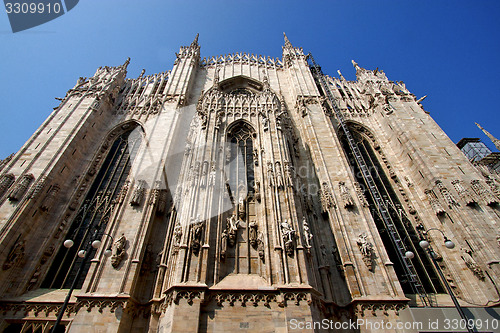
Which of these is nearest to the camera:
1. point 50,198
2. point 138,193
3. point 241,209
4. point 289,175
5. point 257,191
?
point 241,209

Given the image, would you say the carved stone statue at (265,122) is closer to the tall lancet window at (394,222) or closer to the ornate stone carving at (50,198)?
the tall lancet window at (394,222)

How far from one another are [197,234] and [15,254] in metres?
8.31

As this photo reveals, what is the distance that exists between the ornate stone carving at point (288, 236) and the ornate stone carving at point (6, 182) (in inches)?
532

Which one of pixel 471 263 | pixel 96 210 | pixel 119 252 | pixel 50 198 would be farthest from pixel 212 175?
pixel 471 263

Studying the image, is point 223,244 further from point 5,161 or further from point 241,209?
point 5,161

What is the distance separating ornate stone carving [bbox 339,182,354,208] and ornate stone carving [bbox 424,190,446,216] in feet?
16.2

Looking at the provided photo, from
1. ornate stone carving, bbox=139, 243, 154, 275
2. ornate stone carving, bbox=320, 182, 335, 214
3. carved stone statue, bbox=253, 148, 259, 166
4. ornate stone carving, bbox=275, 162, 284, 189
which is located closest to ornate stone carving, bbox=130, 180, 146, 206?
ornate stone carving, bbox=139, 243, 154, 275

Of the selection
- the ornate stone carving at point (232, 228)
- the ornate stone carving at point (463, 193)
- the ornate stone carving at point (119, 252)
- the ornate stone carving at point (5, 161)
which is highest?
the ornate stone carving at point (5, 161)

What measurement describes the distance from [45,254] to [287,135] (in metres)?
14.2

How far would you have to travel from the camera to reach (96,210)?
578 inches

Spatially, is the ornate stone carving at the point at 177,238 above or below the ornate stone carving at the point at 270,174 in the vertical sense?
below

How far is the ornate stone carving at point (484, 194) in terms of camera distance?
13211 mm

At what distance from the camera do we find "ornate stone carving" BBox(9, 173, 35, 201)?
12438 mm

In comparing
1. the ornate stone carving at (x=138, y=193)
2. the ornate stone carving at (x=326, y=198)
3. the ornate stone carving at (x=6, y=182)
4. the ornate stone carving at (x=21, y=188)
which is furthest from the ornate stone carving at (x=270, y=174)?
the ornate stone carving at (x=6, y=182)
